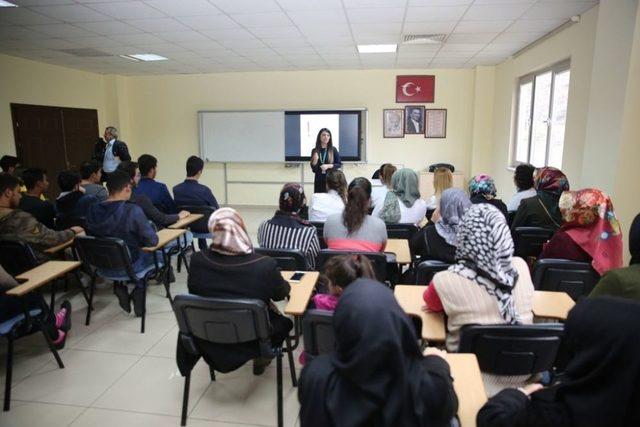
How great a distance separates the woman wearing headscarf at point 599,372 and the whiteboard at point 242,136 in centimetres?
784

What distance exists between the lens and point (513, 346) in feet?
5.69

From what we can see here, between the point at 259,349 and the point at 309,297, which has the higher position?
the point at 309,297

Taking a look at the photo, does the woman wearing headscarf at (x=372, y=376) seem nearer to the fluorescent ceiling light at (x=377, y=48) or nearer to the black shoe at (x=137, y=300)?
the black shoe at (x=137, y=300)

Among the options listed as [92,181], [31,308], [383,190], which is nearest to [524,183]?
[383,190]

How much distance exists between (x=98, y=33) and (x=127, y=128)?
4042 mm

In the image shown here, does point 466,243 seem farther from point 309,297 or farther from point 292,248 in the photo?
point 292,248

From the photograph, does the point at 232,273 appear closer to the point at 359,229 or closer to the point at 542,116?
the point at 359,229

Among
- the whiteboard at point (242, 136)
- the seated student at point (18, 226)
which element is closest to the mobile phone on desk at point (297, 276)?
the seated student at point (18, 226)

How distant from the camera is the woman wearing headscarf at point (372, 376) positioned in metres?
1.03

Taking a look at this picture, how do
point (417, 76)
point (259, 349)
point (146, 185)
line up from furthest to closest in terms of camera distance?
point (417, 76) → point (146, 185) → point (259, 349)

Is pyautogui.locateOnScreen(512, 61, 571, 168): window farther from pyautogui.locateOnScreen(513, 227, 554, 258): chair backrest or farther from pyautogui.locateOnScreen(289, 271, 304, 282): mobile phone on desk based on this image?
pyautogui.locateOnScreen(289, 271, 304, 282): mobile phone on desk

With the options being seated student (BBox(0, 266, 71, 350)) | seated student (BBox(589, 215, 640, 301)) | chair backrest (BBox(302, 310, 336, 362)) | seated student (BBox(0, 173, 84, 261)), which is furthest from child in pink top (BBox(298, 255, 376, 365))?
seated student (BBox(0, 173, 84, 261))

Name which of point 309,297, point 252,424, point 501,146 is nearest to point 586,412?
point 309,297

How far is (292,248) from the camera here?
3.00 meters
